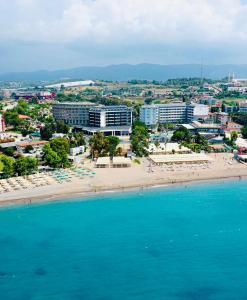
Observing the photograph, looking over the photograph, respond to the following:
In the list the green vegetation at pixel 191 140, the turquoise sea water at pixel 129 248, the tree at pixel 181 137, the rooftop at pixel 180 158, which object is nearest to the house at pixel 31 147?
the rooftop at pixel 180 158

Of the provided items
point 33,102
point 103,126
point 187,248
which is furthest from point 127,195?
point 33,102

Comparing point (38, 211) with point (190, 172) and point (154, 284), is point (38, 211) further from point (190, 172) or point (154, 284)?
point (190, 172)

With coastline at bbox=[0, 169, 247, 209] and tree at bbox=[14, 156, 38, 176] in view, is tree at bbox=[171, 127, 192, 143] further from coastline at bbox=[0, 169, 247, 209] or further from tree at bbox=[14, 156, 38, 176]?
tree at bbox=[14, 156, 38, 176]

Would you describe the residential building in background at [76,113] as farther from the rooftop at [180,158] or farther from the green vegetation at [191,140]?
the rooftop at [180,158]

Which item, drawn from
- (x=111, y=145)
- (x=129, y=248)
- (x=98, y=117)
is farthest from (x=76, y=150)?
(x=129, y=248)

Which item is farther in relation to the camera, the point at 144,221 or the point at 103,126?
the point at 103,126

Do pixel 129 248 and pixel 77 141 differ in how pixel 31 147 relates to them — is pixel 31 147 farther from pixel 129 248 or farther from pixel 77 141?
pixel 129 248
